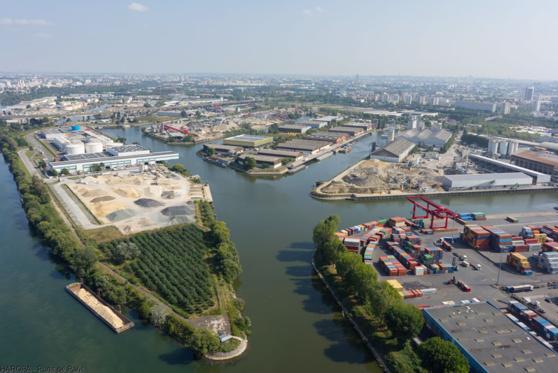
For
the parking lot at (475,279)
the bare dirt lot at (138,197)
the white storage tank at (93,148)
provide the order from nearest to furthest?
1. the parking lot at (475,279)
2. the bare dirt lot at (138,197)
3. the white storage tank at (93,148)

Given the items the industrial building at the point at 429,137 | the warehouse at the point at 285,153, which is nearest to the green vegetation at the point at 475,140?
the industrial building at the point at 429,137

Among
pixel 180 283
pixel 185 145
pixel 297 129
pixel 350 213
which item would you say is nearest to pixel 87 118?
pixel 185 145

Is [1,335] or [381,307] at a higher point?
[381,307]

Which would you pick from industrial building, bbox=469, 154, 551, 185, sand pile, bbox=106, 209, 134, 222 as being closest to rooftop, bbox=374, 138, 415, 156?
industrial building, bbox=469, 154, 551, 185

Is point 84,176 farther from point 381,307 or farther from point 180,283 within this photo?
point 381,307

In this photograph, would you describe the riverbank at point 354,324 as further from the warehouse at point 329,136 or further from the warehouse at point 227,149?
the warehouse at point 329,136

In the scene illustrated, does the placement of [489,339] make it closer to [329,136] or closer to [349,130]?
[329,136]
